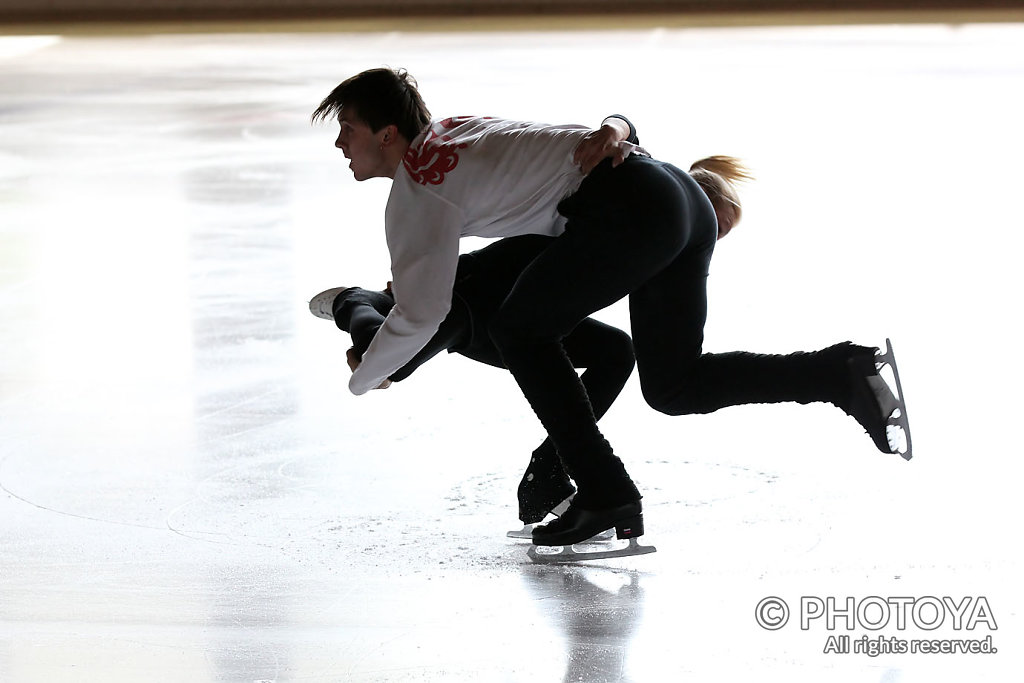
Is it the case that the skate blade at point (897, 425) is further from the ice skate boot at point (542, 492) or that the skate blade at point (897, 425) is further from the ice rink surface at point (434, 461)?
the ice skate boot at point (542, 492)

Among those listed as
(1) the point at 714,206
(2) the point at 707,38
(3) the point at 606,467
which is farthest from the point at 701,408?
(2) the point at 707,38

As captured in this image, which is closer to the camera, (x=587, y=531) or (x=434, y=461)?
(x=587, y=531)

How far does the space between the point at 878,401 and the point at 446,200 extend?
3.39 ft

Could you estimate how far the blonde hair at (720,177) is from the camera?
10.8 ft

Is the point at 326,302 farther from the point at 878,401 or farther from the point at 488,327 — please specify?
the point at 878,401

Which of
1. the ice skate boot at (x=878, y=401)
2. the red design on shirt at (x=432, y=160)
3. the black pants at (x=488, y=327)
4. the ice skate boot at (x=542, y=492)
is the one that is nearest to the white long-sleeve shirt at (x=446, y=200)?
the red design on shirt at (x=432, y=160)

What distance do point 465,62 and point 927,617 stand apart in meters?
11.2

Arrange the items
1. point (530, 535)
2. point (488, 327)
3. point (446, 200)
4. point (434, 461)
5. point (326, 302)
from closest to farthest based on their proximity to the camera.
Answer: point (446, 200), point (488, 327), point (530, 535), point (326, 302), point (434, 461)

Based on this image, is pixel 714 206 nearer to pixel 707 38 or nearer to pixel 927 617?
pixel 927 617

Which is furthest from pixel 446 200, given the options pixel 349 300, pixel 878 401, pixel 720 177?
pixel 878 401

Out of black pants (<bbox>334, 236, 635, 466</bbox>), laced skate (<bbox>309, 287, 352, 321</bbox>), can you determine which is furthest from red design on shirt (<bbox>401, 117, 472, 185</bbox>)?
laced skate (<bbox>309, 287, 352, 321</bbox>)

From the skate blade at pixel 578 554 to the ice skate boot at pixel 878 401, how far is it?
1.80 feet

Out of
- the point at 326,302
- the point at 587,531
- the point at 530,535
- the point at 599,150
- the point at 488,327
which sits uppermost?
the point at 599,150

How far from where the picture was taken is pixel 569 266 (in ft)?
9.53
